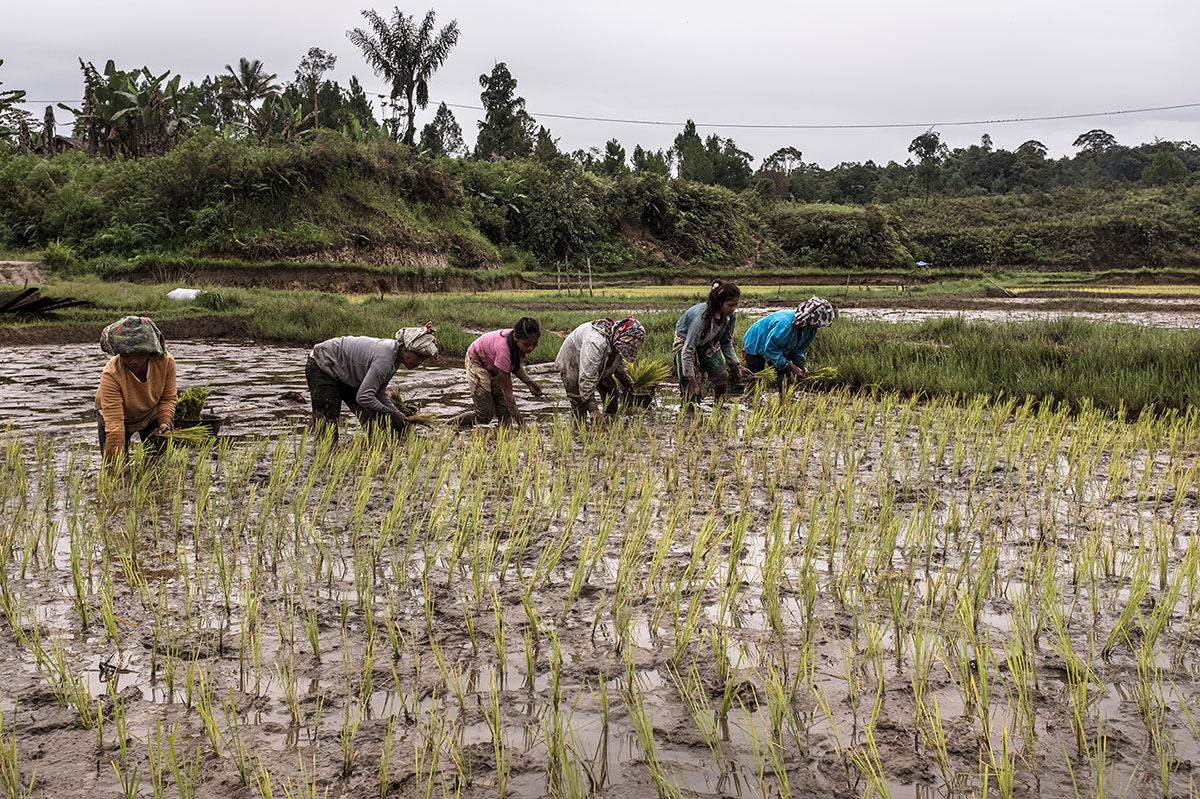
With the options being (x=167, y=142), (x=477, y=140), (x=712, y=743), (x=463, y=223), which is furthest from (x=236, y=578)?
(x=477, y=140)

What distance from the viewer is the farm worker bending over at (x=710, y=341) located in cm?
625

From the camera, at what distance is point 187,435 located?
15.0 feet

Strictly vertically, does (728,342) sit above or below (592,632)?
above

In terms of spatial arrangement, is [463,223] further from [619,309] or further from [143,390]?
[143,390]

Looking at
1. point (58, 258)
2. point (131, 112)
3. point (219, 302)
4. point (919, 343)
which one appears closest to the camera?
point (919, 343)

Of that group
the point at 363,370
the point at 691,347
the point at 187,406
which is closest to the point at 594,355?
the point at 691,347

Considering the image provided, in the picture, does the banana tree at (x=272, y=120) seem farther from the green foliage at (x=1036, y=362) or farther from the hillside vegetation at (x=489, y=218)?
the green foliage at (x=1036, y=362)

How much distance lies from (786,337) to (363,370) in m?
3.21

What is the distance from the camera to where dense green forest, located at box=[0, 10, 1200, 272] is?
933 inches

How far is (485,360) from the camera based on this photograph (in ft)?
19.2

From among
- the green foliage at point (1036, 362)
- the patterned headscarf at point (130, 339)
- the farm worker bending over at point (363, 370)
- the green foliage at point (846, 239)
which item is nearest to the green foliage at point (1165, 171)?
the green foliage at point (846, 239)

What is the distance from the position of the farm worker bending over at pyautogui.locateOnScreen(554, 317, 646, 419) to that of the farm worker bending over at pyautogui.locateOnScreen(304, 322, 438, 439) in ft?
3.34

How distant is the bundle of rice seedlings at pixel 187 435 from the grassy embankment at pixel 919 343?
5.16m

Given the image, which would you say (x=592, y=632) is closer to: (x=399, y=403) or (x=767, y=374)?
(x=399, y=403)
